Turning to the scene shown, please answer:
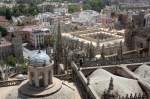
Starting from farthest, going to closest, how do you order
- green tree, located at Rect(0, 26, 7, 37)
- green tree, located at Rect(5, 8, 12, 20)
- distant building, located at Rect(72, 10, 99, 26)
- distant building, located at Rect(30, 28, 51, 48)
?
green tree, located at Rect(5, 8, 12, 20) → distant building, located at Rect(72, 10, 99, 26) → green tree, located at Rect(0, 26, 7, 37) → distant building, located at Rect(30, 28, 51, 48)

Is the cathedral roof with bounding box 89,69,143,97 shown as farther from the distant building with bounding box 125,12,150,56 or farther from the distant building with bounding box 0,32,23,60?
the distant building with bounding box 0,32,23,60

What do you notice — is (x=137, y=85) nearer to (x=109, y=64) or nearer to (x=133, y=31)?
(x=109, y=64)

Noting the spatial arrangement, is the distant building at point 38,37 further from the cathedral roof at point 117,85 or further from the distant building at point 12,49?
the cathedral roof at point 117,85

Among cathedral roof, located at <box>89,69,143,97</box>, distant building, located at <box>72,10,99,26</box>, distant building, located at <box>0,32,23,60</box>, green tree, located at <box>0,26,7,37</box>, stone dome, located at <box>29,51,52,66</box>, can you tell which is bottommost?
distant building, located at <box>0,32,23,60</box>

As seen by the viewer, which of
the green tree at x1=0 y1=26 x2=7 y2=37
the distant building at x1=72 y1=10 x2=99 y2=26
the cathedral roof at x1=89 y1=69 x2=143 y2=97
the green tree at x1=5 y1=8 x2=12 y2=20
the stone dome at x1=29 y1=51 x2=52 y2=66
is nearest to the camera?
the stone dome at x1=29 y1=51 x2=52 y2=66

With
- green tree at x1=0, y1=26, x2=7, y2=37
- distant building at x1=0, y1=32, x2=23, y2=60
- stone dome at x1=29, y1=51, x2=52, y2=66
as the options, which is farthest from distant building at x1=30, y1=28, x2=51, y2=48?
stone dome at x1=29, y1=51, x2=52, y2=66

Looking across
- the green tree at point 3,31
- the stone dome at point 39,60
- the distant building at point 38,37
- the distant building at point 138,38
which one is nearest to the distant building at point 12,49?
the distant building at point 38,37

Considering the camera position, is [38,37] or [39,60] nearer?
[39,60]

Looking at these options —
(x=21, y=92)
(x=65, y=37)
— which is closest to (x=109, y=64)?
(x=21, y=92)

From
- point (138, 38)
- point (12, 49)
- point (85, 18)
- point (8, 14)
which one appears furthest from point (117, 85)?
point (8, 14)

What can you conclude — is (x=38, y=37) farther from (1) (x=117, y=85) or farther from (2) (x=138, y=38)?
(1) (x=117, y=85)

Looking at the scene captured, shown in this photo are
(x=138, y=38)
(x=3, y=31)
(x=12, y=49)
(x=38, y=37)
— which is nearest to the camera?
(x=138, y=38)
